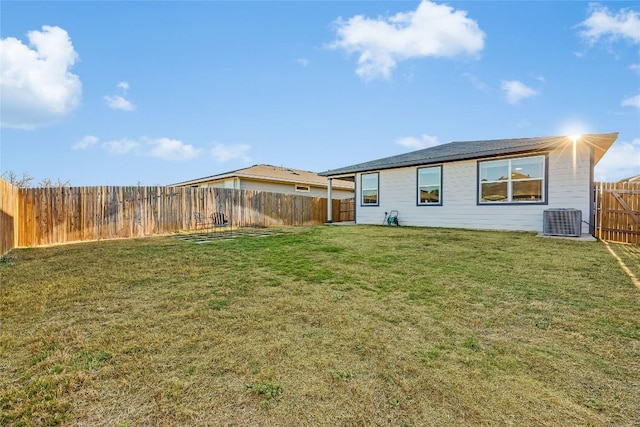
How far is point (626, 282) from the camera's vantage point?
161 inches

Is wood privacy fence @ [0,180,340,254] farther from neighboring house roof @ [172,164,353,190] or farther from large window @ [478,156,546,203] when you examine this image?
large window @ [478,156,546,203]

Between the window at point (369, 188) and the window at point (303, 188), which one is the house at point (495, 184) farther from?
the window at point (303, 188)

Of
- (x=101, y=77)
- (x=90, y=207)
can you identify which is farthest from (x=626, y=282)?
(x=101, y=77)

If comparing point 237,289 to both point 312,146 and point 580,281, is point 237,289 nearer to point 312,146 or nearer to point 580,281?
point 580,281

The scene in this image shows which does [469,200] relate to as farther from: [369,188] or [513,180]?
[369,188]

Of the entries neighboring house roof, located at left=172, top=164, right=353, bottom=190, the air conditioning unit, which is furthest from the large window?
neighboring house roof, located at left=172, top=164, right=353, bottom=190

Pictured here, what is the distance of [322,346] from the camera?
2377mm

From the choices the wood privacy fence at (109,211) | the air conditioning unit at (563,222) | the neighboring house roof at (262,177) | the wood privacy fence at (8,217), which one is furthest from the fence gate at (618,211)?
the wood privacy fence at (8,217)

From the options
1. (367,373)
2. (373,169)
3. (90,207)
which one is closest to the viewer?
(367,373)

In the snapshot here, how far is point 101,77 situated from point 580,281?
50.7 feet

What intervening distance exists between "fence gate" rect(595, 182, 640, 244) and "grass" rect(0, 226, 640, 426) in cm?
469

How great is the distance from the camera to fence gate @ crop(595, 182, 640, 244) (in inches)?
307

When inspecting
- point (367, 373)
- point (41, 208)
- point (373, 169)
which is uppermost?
point (373, 169)

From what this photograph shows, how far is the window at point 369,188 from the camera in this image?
43.9ft
